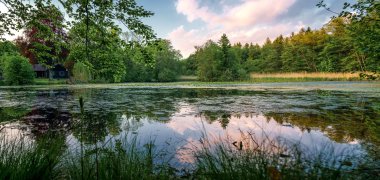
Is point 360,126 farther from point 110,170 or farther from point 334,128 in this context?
point 110,170

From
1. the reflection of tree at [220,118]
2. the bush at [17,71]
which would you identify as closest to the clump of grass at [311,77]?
the reflection of tree at [220,118]

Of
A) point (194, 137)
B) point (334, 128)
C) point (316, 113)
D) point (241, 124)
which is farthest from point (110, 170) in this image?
point (316, 113)

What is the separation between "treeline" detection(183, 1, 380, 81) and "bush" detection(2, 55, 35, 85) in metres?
26.8

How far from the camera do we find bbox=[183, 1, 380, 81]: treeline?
6137 mm

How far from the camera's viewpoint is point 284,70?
66.8 meters

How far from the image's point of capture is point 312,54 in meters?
58.9

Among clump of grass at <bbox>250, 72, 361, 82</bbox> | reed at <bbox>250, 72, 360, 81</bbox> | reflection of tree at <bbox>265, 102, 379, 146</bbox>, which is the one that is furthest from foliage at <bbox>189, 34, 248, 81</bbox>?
reflection of tree at <bbox>265, 102, 379, 146</bbox>

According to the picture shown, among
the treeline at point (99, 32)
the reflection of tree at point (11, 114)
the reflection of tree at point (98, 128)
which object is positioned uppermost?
the treeline at point (99, 32)

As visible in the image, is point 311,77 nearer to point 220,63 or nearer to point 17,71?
point 220,63

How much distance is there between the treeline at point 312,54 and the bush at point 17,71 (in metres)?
26.8

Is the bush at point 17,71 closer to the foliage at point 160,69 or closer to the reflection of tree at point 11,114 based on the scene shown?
the foliage at point 160,69

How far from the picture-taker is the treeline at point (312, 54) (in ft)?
20.1

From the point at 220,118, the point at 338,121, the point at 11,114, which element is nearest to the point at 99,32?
the point at 220,118

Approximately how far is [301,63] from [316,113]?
56.6 metres
